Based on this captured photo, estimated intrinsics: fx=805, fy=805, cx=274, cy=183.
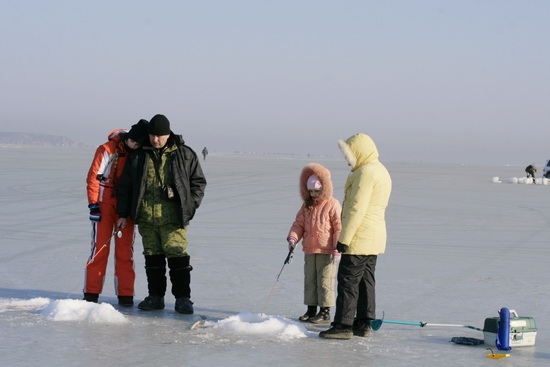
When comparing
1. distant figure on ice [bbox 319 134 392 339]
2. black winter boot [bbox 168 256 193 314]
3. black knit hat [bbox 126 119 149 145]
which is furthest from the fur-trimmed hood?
black knit hat [bbox 126 119 149 145]

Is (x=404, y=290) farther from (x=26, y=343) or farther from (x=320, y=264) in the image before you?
(x=26, y=343)

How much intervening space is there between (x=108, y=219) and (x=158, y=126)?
0.94 m

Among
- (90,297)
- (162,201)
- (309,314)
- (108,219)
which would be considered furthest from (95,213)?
(309,314)

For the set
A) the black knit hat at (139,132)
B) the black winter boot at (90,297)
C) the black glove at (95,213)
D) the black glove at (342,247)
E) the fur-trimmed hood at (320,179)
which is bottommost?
the black winter boot at (90,297)

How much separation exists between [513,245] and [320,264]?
5.32 metres

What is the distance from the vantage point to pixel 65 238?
10.3 meters

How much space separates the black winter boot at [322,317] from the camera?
20.0 ft

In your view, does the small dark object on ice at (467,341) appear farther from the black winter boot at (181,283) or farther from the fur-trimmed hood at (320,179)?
the black winter boot at (181,283)

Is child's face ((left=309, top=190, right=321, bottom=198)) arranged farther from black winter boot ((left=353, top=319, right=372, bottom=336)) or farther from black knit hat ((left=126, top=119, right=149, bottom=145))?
black knit hat ((left=126, top=119, right=149, bottom=145))

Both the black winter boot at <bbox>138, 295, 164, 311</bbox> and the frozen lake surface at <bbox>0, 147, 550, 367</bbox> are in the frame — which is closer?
the frozen lake surface at <bbox>0, 147, 550, 367</bbox>

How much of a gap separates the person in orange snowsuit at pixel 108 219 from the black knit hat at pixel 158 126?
0.21m

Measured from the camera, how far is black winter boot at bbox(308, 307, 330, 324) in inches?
240

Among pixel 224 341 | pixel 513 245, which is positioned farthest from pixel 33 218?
pixel 224 341

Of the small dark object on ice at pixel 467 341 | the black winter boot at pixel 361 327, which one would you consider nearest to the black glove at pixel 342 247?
the black winter boot at pixel 361 327
